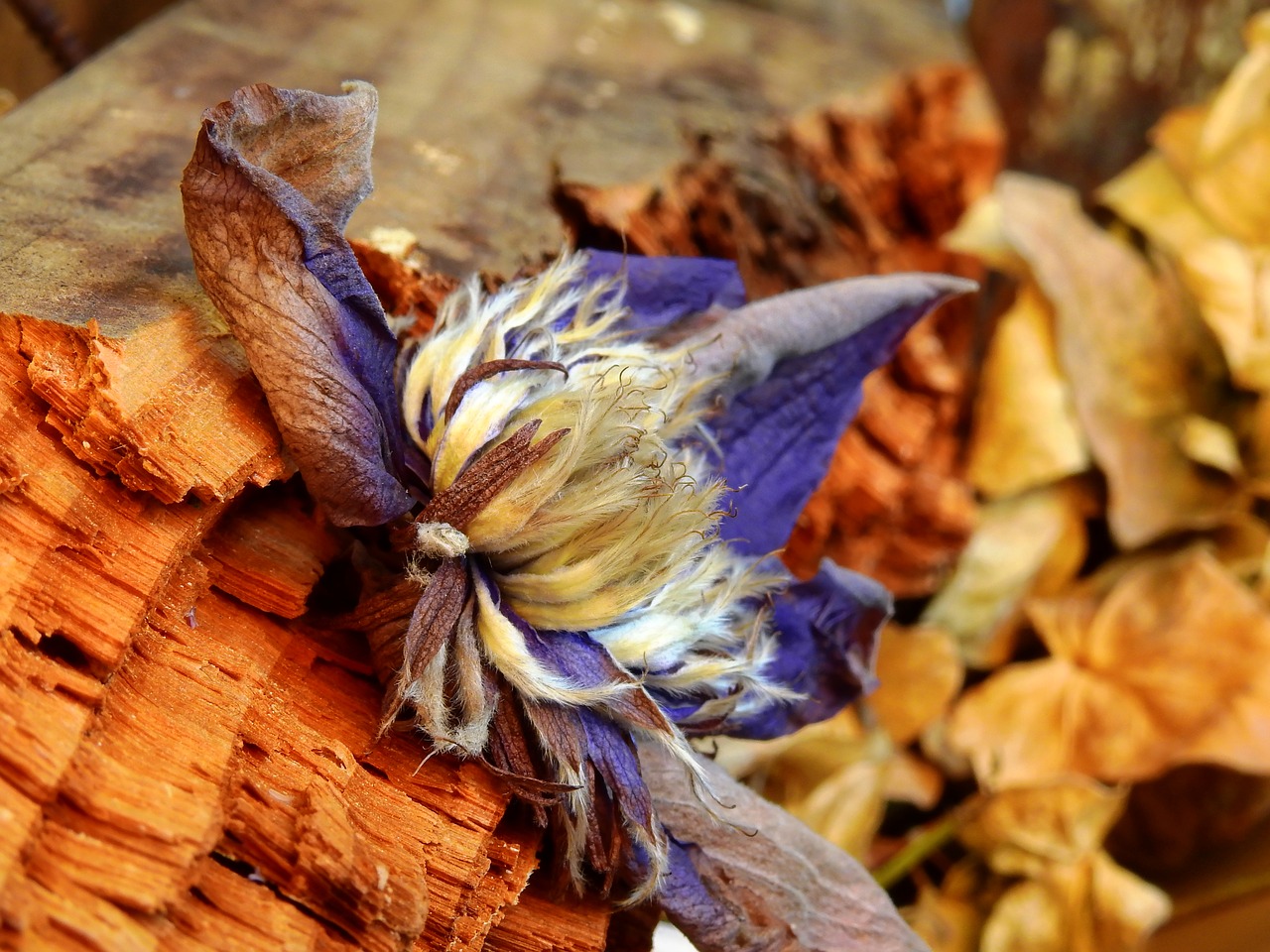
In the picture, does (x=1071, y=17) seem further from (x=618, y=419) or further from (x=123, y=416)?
(x=123, y=416)

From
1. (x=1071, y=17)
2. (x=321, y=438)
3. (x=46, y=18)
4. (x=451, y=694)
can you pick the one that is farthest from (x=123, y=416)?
(x=1071, y=17)

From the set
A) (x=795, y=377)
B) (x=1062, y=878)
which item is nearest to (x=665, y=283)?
(x=795, y=377)

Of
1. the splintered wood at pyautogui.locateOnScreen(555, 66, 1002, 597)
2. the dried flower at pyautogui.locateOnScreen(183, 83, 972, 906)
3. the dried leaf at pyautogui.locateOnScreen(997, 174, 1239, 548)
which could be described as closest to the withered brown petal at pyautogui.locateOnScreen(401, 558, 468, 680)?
the dried flower at pyautogui.locateOnScreen(183, 83, 972, 906)

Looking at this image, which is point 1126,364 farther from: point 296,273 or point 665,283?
point 296,273

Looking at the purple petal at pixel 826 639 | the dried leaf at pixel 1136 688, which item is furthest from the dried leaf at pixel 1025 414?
the purple petal at pixel 826 639

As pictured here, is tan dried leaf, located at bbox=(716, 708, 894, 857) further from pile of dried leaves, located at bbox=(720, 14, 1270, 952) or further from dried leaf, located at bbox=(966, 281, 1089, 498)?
dried leaf, located at bbox=(966, 281, 1089, 498)

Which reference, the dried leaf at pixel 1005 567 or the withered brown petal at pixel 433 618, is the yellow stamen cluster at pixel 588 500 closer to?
the withered brown petal at pixel 433 618
